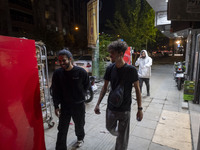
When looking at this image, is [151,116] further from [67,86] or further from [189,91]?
[67,86]

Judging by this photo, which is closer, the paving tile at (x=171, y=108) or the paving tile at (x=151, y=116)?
the paving tile at (x=151, y=116)

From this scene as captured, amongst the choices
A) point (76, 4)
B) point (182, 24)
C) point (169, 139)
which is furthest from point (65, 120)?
point (76, 4)

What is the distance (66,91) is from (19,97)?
2.54 ft

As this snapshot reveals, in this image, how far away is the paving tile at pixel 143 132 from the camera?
3.31 meters

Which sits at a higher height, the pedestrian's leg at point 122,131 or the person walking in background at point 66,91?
the person walking in background at point 66,91

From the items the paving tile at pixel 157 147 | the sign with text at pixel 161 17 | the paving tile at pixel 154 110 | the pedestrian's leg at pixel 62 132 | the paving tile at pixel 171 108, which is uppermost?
the sign with text at pixel 161 17

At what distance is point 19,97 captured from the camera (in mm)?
1928

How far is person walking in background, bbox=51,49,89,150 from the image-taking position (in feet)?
8.19

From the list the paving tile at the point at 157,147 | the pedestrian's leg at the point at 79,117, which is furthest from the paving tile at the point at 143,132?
the pedestrian's leg at the point at 79,117

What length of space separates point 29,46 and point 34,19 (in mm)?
41926

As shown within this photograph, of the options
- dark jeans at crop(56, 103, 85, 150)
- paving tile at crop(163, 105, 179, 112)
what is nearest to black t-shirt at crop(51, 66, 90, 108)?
dark jeans at crop(56, 103, 85, 150)

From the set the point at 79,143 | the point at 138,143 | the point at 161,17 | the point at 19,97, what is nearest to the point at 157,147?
the point at 138,143

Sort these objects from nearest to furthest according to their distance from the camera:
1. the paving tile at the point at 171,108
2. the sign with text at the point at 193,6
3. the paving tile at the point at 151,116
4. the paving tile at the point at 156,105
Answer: the sign with text at the point at 193,6
the paving tile at the point at 151,116
the paving tile at the point at 171,108
the paving tile at the point at 156,105

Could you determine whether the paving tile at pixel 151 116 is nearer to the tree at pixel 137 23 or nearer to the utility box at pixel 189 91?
the utility box at pixel 189 91
